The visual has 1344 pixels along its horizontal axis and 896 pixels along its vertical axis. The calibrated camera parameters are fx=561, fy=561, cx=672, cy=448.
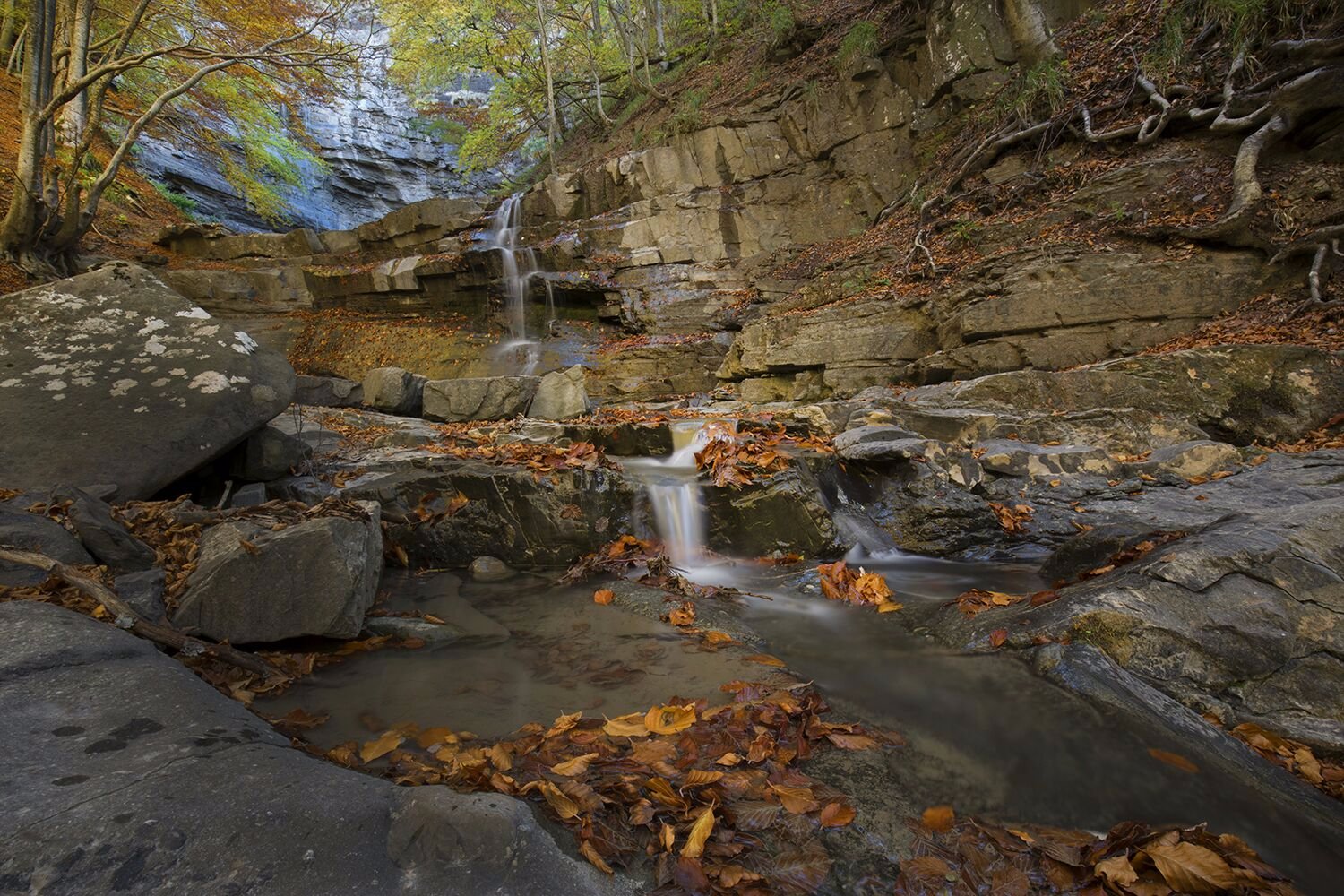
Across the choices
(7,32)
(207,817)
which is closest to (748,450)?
(207,817)

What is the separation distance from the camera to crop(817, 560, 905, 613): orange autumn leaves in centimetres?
396

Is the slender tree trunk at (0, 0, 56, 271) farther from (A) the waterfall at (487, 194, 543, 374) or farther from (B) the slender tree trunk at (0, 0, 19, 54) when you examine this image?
(B) the slender tree trunk at (0, 0, 19, 54)

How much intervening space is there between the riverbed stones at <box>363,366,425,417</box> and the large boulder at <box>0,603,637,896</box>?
8.13m

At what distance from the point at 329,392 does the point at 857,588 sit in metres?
9.66

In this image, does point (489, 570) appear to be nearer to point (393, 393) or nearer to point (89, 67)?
point (393, 393)

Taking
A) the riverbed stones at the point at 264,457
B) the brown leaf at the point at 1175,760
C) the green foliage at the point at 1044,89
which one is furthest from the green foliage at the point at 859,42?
the brown leaf at the point at 1175,760

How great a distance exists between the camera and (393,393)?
30.9ft

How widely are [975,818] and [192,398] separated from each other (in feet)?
18.7

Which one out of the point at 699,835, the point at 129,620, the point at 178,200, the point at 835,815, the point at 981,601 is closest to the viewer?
the point at 699,835

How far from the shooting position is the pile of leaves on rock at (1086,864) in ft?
4.98

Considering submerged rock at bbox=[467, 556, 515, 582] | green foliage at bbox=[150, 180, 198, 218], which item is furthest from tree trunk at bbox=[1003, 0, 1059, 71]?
green foliage at bbox=[150, 180, 198, 218]

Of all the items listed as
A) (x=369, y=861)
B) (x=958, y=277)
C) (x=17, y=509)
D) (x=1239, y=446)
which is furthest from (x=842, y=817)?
(x=958, y=277)

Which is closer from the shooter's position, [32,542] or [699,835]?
[699,835]

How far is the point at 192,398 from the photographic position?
446cm
